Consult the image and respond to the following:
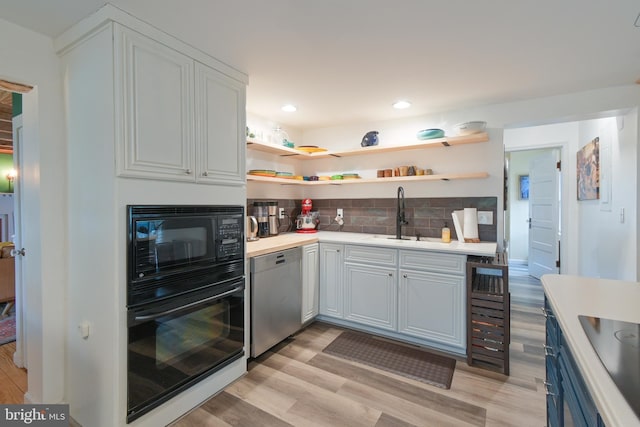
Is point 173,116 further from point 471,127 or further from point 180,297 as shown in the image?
point 471,127

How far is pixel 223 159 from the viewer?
2.08 m

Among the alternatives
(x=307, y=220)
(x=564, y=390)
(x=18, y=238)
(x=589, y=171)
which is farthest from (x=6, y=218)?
(x=589, y=171)

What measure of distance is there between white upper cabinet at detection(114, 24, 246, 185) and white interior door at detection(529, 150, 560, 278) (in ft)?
15.1

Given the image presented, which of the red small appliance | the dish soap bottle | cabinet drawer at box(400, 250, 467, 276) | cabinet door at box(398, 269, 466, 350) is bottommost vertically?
cabinet door at box(398, 269, 466, 350)

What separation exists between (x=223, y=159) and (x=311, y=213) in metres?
1.83

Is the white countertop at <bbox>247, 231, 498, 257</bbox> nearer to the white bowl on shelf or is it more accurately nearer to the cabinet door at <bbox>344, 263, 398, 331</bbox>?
the cabinet door at <bbox>344, 263, 398, 331</bbox>

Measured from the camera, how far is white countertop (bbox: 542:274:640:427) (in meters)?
0.63

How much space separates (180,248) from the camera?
1.79 m

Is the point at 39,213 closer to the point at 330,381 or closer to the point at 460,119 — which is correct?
the point at 330,381

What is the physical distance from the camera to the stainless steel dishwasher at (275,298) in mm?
2379

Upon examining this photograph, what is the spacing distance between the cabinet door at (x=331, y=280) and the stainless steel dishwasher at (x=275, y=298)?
13.7 inches

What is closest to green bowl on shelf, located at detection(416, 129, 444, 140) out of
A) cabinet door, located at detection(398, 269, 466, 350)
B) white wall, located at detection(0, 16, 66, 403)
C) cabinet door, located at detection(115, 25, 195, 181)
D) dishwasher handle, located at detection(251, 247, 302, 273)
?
cabinet door, located at detection(398, 269, 466, 350)

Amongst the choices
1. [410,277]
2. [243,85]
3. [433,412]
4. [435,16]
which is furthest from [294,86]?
[433,412]

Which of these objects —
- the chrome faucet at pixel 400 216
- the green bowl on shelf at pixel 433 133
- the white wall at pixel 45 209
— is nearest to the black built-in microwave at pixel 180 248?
the white wall at pixel 45 209
